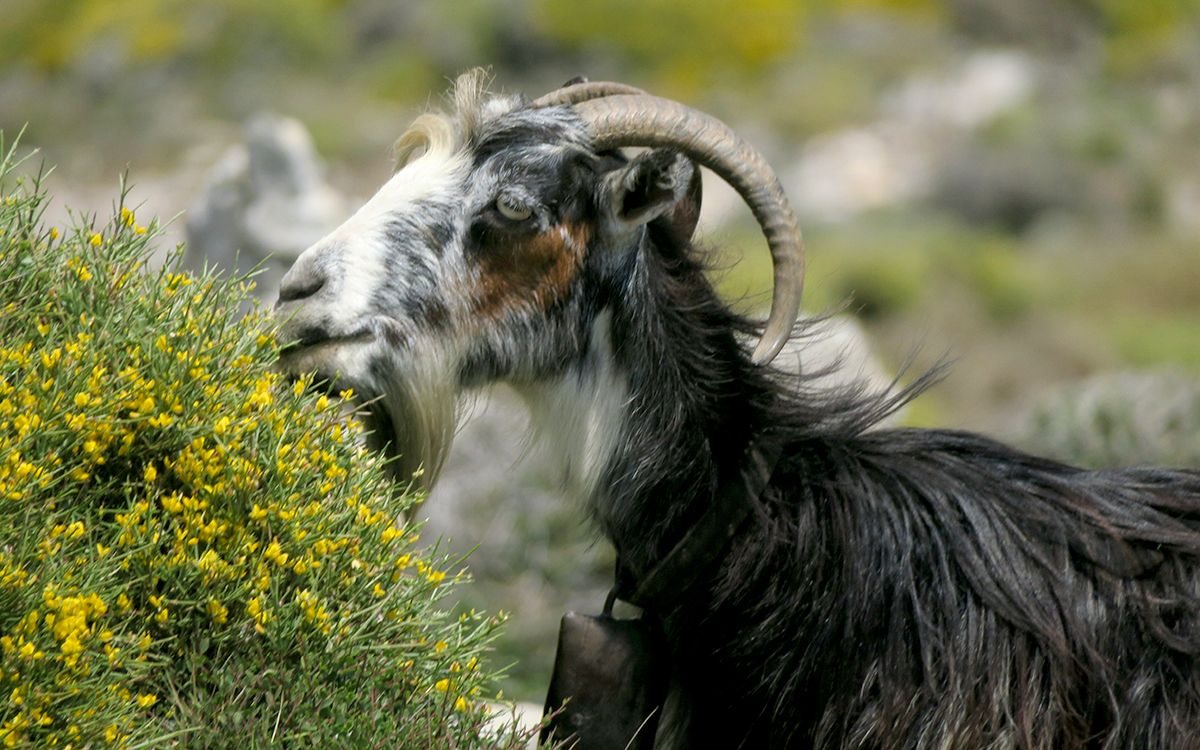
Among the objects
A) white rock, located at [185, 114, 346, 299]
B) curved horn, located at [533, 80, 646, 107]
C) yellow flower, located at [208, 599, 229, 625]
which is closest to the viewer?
yellow flower, located at [208, 599, 229, 625]

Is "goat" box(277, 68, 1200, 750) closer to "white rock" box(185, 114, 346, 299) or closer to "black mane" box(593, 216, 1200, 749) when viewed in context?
"black mane" box(593, 216, 1200, 749)

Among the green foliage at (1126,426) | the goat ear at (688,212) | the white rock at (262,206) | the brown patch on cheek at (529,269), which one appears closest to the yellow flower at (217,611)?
the brown patch on cheek at (529,269)

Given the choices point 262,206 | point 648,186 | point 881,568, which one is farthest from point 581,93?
point 262,206

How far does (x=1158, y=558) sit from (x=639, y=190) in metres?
1.78

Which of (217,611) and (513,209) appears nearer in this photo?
(217,611)

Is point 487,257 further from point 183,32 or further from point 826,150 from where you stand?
point 183,32

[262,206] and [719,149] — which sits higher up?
[262,206]

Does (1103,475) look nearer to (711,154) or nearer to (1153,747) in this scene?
(1153,747)

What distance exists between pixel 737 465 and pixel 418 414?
3.06 feet

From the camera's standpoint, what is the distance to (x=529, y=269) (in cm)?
423

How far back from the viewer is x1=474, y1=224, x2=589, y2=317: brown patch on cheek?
4.21m

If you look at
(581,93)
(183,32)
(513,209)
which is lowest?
(513,209)

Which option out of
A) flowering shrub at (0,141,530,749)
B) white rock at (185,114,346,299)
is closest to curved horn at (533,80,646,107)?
flowering shrub at (0,141,530,749)

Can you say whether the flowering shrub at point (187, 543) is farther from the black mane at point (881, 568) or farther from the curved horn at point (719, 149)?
the curved horn at point (719, 149)
